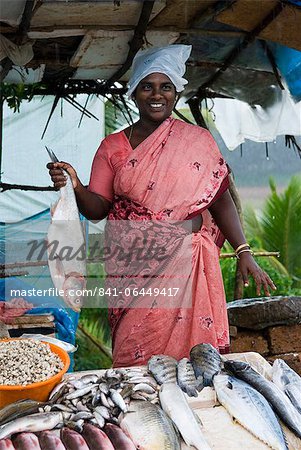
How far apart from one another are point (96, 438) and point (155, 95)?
2128 mm

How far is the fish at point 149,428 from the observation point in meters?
2.58

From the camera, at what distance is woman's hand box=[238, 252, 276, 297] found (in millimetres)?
3859

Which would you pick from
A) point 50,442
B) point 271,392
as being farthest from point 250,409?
point 50,442

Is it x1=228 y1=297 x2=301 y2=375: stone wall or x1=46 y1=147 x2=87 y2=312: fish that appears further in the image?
x1=228 y1=297 x2=301 y2=375: stone wall

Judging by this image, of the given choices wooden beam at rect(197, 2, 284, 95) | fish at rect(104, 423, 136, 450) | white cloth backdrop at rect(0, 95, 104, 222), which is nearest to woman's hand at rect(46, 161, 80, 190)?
fish at rect(104, 423, 136, 450)

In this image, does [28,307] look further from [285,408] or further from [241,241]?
[285,408]

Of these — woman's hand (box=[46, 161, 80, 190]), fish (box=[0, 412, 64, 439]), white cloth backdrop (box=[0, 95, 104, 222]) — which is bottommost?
fish (box=[0, 412, 64, 439])

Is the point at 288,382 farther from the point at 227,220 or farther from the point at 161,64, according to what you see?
the point at 161,64

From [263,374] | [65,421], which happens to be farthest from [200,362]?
[65,421]

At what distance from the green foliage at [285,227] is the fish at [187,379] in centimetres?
948

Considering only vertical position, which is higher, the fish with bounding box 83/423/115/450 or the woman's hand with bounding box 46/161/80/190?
the woman's hand with bounding box 46/161/80/190

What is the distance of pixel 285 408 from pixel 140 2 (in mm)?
2719

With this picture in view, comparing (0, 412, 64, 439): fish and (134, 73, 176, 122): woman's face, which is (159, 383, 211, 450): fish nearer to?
(0, 412, 64, 439): fish

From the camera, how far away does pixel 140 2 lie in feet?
14.9
